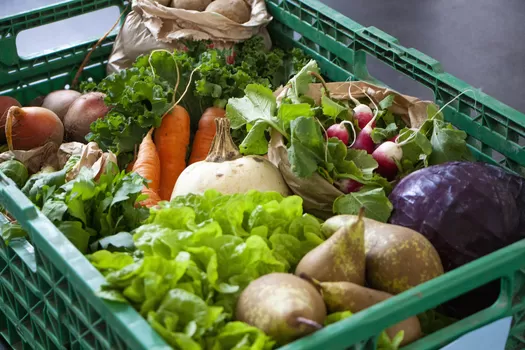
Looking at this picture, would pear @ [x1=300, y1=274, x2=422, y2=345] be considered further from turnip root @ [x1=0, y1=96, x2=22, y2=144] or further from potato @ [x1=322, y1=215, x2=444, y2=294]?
turnip root @ [x1=0, y1=96, x2=22, y2=144]

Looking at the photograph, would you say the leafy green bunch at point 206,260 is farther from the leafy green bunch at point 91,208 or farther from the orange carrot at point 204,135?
the orange carrot at point 204,135

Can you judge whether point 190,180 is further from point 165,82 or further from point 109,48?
point 109,48

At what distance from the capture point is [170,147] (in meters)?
2.37

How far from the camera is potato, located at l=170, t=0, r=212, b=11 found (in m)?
2.79

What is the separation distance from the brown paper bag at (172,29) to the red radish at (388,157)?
2.85ft

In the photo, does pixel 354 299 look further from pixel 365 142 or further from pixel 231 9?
pixel 231 9

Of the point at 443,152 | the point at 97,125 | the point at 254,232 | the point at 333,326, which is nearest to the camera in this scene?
the point at 333,326

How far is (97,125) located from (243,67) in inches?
19.4

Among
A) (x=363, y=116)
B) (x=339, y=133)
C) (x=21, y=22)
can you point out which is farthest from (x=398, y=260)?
(x=21, y=22)

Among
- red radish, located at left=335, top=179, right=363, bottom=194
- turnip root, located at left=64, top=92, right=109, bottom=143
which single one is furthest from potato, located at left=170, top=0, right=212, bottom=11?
red radish, located at left=335, top=179, right=363, bottom=194

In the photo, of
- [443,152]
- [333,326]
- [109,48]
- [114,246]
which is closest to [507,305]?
[333,326]

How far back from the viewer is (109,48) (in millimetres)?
2918

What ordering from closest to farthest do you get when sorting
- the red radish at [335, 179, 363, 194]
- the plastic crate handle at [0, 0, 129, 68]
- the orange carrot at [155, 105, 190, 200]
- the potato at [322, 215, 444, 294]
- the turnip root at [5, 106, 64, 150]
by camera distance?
the potato at [322, 215, 444, 294], the red radish at [335, 179, 363, 194], the orange carrot at [155, 105, 190, 200], the turnip root at [5, 106, 64, 150], the plastic crate handle at [0, 0, 129, 68]

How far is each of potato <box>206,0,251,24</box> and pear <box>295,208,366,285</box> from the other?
1408 mm
